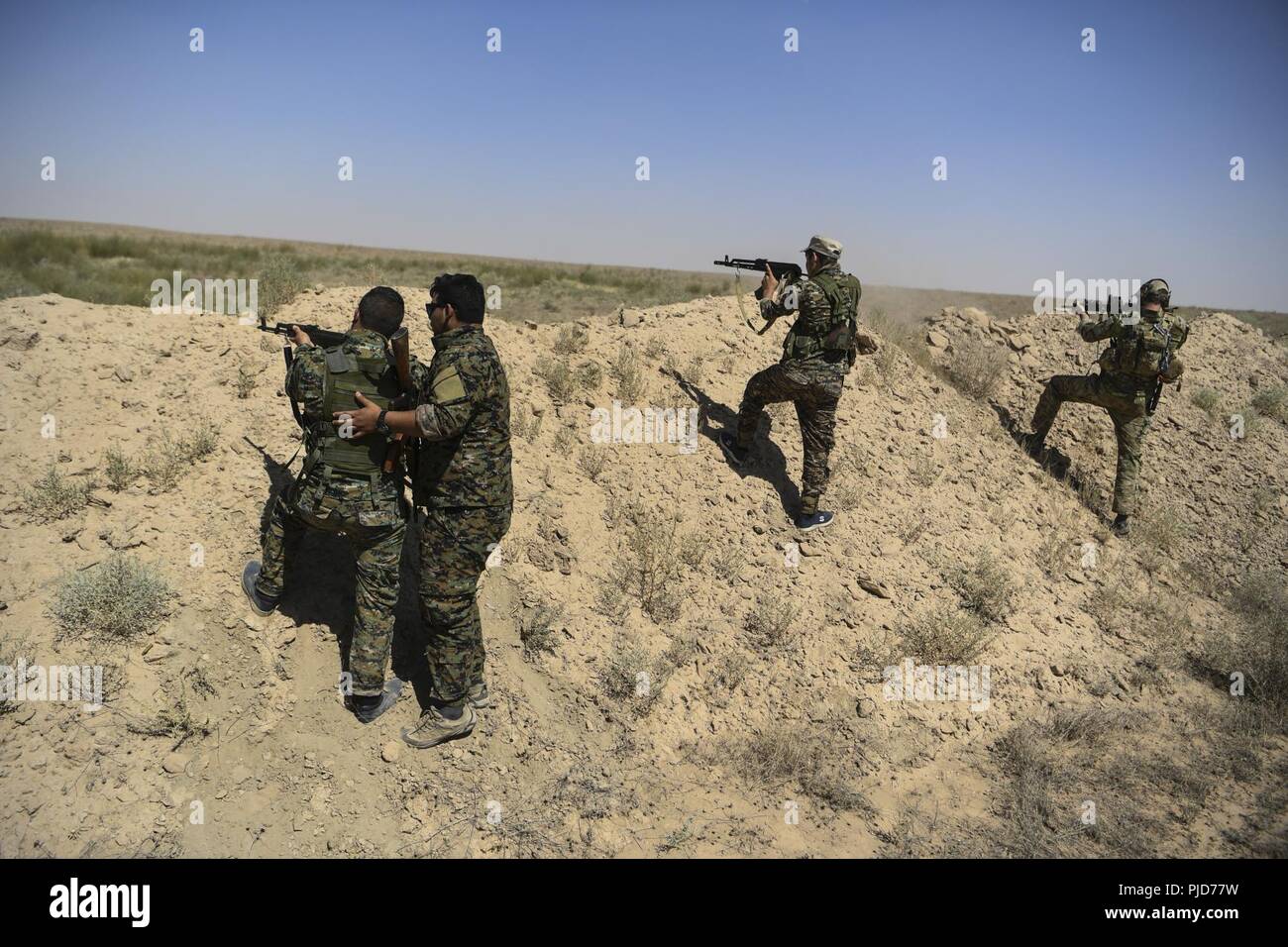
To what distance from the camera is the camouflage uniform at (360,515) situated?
3.84 metres

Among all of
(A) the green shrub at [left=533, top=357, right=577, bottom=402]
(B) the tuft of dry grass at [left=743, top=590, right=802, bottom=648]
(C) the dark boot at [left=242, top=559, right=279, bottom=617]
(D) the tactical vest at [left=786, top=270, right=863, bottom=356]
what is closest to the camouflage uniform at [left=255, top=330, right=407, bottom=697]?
(C) the dark boot at [left=242, top=559, right=279, bottom=617]

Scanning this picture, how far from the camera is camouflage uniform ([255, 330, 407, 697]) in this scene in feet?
12.6

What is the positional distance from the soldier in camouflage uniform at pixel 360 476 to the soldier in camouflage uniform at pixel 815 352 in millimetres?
3444

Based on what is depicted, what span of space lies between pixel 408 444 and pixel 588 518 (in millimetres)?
2220

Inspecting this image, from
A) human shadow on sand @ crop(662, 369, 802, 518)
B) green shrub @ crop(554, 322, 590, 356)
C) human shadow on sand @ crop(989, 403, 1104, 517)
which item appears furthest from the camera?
human shadow on sand @ crop(989, 403, 1104, 517)

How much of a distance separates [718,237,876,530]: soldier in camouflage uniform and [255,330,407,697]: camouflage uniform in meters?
3.57

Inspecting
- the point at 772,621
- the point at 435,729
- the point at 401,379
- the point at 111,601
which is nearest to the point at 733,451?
the point at 772,621

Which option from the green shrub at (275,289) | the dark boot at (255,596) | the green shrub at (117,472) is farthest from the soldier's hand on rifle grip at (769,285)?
the green shrub at (117,472)

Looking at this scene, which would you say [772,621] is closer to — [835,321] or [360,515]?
[835,321]

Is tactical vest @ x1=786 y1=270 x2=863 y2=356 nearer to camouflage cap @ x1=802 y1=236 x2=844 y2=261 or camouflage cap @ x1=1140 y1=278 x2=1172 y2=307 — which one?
camouflage cap @ x1=802 y1=236 x2=844 y2=261

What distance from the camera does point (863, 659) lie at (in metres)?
5.59

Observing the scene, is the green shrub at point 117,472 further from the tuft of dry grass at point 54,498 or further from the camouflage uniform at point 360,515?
the camouflage uniform at point 360,515

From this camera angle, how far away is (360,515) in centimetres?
387
